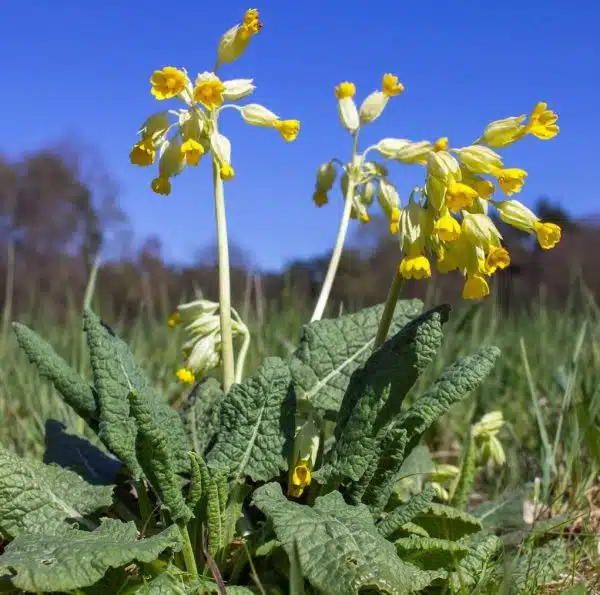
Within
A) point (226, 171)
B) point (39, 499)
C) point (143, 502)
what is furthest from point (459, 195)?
point (39, 499)

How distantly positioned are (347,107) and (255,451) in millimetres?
1131

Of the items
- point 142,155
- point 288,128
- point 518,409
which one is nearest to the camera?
point 142,155

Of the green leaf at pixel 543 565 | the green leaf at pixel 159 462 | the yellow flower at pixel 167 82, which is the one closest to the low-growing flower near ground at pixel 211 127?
the yellow flower at pixel 167 82

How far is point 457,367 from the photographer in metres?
2.17

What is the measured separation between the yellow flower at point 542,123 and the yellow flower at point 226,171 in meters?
0.75

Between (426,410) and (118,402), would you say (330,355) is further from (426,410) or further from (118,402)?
(118,402)

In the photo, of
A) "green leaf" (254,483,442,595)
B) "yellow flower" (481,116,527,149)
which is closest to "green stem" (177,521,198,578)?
"green leaf" (254,483,442,595)

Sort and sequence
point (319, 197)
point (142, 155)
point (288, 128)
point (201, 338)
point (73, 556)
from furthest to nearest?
point (319, 197) < point (201, 338) < point (288, 128) < point (142, 155) < point (73, 556)

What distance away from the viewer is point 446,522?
7.21 ft

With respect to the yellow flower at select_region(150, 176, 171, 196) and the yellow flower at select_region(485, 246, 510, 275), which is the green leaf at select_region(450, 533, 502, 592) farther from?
the yellow flower at select_region(150, 176, 171, 196)

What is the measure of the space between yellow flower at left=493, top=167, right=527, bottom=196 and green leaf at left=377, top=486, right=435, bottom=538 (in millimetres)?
739

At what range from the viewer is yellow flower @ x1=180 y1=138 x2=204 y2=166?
2100 millimetres

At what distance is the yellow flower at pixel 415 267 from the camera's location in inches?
75.7

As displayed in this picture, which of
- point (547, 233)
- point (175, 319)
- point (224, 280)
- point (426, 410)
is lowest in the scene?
point (426, 410)
